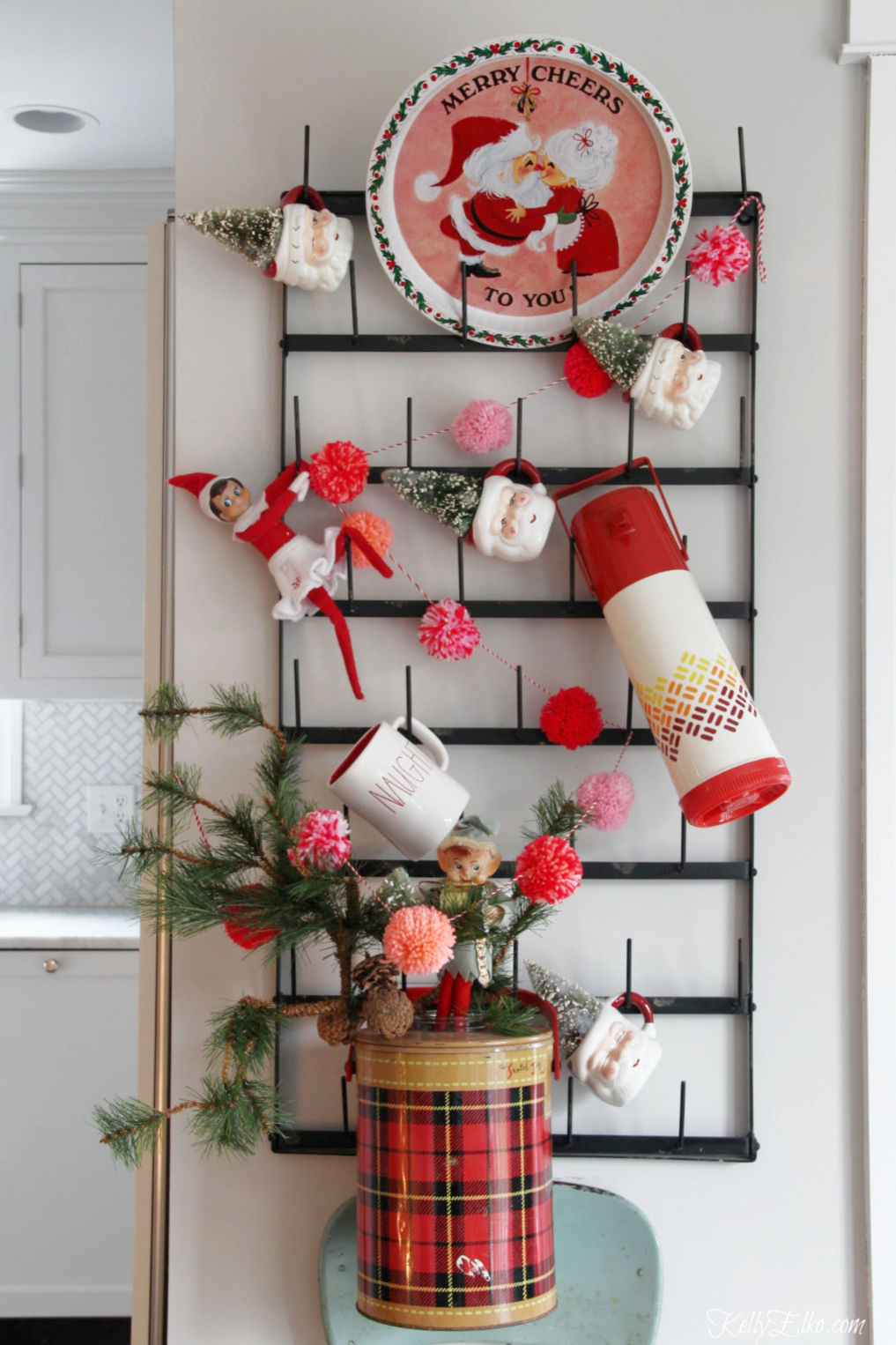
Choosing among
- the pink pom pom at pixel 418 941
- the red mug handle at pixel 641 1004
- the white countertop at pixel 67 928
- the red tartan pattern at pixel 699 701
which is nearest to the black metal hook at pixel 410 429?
the red tartan pattern at pixel 699 701

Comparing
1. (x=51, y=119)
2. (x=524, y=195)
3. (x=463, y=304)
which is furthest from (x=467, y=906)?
(x=51, y=119)

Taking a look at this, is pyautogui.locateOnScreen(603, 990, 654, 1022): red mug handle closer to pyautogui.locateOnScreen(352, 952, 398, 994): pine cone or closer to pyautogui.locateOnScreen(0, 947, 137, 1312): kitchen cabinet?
pyautogui.locateOnScreen(352, 952, 398, 994): pine cone

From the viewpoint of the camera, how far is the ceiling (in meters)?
1.47

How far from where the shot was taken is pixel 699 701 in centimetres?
85

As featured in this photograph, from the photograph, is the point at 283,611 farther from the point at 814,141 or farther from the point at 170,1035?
the point at 814,141

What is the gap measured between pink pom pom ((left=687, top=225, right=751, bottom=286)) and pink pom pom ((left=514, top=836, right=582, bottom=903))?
0.54 metres

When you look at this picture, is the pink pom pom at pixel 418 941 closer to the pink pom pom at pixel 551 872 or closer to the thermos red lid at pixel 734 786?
the pink pom pom at pixel 551 872

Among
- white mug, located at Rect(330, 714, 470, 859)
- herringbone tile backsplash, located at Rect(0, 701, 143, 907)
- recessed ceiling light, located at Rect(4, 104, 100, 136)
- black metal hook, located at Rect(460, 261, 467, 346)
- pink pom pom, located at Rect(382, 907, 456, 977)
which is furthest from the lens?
herringbone tile backsplash, located at Rect(0, 701, 143, 907)

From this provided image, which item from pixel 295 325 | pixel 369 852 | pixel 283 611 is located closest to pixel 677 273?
pixel 295 325

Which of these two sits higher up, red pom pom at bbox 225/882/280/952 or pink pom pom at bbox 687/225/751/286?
pink pom pom at bbox 687/225/751/286

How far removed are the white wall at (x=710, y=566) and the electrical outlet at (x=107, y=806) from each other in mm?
1252

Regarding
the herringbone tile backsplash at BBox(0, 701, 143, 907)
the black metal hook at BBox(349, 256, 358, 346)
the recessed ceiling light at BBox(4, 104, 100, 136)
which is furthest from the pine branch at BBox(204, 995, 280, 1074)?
the recessed ceiling light at BBox(4, 104, 100, 136)

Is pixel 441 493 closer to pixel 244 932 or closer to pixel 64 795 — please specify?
pixel 244 932

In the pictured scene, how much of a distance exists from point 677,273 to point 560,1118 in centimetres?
82
